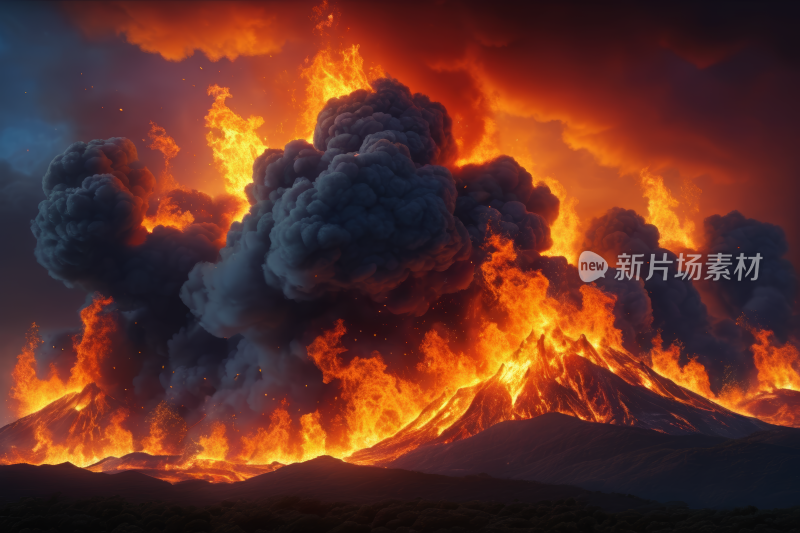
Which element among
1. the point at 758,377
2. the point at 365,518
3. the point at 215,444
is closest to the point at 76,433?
the point at 215,444

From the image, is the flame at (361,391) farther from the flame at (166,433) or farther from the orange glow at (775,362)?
the orange glow at (775,362)

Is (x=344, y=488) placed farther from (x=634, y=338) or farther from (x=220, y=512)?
(x=634, y=338)

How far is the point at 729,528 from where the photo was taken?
18.0 metres

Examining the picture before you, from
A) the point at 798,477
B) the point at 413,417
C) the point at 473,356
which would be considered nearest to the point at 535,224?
the point at 473,356

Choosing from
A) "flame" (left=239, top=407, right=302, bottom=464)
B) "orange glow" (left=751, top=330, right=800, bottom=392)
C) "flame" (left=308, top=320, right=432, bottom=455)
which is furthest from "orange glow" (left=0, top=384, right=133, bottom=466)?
"orange glow" (left=751, top=330, right=800, bottom=392)

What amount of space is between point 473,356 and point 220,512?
3749 centimetres
